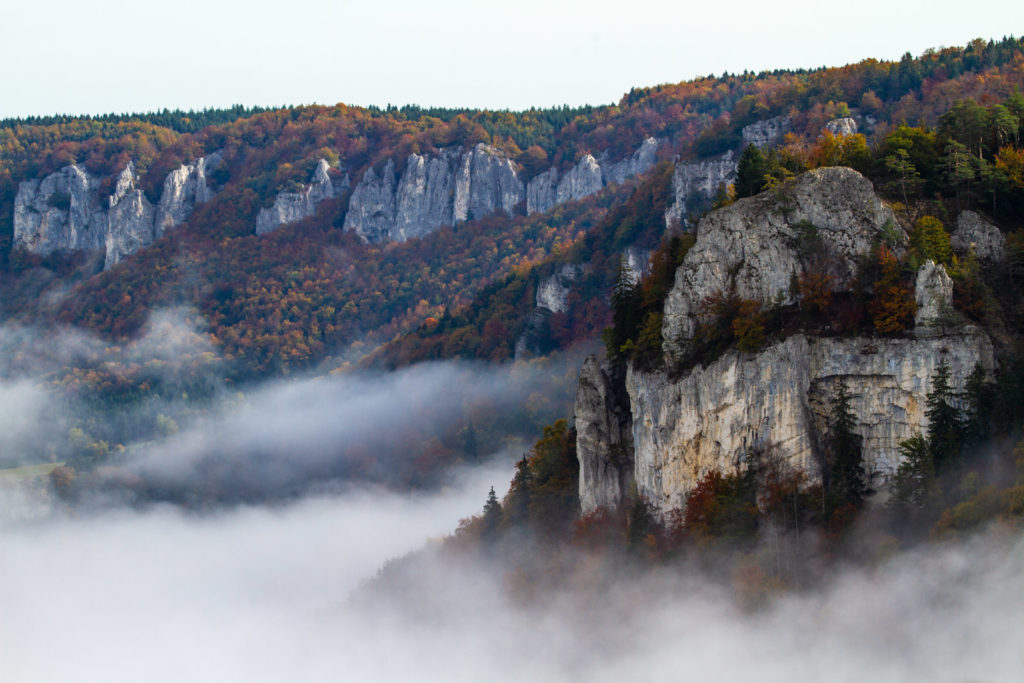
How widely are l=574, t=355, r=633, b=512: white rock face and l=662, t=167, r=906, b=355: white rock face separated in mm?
8221

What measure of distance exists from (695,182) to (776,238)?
72790 mm

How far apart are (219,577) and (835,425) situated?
128 metres

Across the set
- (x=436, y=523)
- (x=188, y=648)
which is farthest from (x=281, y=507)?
(x=436, y=523)

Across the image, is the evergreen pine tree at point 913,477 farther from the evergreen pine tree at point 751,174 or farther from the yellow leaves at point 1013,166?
the evergreen pine tree at point 751,174

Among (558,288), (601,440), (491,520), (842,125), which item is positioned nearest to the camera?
(601,440)

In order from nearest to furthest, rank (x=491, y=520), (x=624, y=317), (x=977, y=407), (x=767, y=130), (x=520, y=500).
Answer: (x=977, y=407), (x=624, y=317), (x=520, y=500), (x=491, y=520), (x=767, y=130)

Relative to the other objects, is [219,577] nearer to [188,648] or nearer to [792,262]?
[188,648]

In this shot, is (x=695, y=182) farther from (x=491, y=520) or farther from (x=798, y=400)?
(x=798, y=400)

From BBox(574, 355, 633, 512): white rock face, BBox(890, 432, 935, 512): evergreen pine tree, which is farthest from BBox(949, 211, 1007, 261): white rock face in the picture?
BBox(574, 355, 633, 512): white rock face

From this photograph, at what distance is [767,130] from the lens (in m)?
130

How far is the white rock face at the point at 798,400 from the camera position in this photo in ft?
168

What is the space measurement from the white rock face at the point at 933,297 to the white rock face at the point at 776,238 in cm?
319

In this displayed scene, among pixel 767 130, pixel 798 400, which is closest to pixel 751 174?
pixel 798 400

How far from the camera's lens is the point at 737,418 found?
5384 cm
